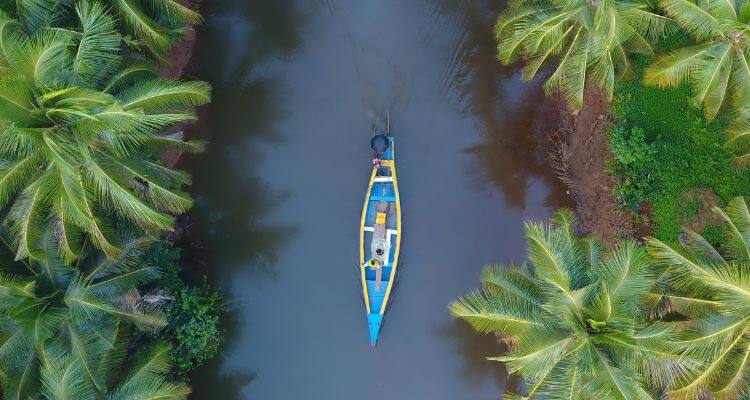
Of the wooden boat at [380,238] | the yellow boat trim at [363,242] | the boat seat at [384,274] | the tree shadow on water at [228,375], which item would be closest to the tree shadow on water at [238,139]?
the tree shadow on water at [228,375]

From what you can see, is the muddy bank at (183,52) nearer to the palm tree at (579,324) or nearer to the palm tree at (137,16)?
the palm tree at (137,16)

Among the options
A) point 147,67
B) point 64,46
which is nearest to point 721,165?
point 147,67

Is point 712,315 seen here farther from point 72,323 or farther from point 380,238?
point 72,323

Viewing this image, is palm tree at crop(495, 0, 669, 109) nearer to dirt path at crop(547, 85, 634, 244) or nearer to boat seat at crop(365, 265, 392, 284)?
dirt path at crop(547, 85, 634, 244)

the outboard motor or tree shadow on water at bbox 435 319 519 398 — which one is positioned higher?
the outboard motor

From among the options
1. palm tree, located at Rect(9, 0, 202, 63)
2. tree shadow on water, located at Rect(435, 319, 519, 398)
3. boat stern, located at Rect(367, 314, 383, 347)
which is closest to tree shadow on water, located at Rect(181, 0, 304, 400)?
palm tree, located at Rect(9, 0, 202, 63)

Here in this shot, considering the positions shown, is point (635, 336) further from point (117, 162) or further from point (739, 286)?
point (117, 162)
